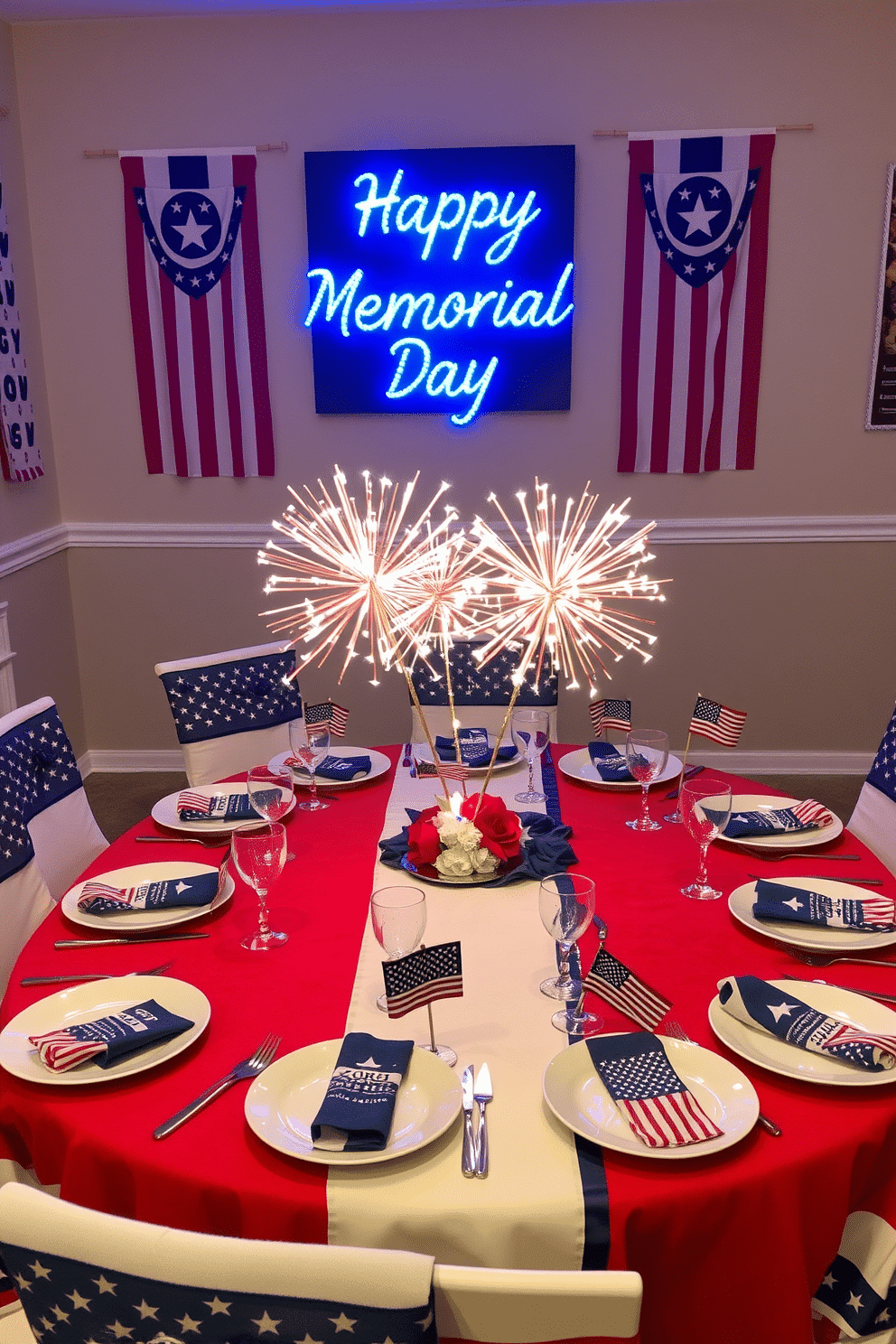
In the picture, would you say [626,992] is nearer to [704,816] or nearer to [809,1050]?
[809,1050]

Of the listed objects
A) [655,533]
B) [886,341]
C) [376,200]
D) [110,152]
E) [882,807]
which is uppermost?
[110,152]

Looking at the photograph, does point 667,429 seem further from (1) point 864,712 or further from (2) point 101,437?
(2) point 101,437

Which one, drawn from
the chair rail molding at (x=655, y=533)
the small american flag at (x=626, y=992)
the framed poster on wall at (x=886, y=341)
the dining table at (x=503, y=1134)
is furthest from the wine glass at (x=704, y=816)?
the framed poster on wall at (x=886, y=341)

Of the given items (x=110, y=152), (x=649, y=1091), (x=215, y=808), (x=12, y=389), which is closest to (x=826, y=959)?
(x=649, y=1091)

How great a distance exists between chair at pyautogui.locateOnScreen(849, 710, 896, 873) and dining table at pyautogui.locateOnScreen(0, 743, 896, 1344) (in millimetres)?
573

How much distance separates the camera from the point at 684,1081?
153cm

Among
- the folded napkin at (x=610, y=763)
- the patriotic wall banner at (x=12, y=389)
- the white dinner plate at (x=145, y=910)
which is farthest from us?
the patriotic wall banner at (x=12, y=389)

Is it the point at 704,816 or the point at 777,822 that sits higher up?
the point at 704,816

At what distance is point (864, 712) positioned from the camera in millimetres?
4973

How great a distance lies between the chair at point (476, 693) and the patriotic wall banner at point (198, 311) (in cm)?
181

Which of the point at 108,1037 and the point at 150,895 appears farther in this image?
the point at 150,895

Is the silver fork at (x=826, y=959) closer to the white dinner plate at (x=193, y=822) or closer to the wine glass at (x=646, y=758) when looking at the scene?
the wine glass at (x=646, y=758)

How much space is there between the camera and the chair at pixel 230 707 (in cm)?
317

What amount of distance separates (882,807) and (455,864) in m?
1.19
